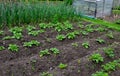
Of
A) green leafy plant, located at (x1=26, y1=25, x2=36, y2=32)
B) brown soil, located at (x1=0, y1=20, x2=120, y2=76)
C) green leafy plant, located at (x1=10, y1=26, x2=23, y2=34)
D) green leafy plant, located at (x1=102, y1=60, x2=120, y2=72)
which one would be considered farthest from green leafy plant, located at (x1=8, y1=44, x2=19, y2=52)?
green leafy plant, located at (x1=102, y1=60, x2=120, y2=72)

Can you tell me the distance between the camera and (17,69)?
4434 millimetres

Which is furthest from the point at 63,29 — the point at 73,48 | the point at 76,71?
the point at 76,71

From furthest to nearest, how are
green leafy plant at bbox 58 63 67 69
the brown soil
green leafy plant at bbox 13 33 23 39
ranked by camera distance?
green leafy plant at bbox 13 33 23 39 → green leafy plant at bbox 58 63 67 69 → the brown soil

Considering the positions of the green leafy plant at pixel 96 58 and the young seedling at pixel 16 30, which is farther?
the young seedling at pixel 16 30

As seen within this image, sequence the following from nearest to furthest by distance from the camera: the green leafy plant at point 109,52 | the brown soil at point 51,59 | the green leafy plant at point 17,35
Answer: the brown soil at point 51,59
the green leafy plant at point 109,52
the green leafy plant at point 17,35

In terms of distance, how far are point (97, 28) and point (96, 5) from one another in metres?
2.29

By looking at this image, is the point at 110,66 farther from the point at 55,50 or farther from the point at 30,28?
the point at 30,28

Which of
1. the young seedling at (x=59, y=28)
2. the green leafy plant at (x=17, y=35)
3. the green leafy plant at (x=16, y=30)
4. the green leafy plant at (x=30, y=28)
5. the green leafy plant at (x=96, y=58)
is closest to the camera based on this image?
the green leafy plant at (x=96, y=58)

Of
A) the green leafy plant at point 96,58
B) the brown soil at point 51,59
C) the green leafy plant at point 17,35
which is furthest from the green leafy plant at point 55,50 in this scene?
the green leafy plant at point 17,35

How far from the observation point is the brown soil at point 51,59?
4.44 meters

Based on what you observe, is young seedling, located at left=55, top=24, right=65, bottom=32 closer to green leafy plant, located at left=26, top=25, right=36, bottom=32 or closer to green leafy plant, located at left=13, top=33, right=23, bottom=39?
green leafy plant, located at left=26, top=25, right=36, bottom=32

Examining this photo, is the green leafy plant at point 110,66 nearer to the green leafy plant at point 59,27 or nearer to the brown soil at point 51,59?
the brown soil at point 51,59

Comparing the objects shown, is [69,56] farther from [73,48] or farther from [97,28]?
[97,28]

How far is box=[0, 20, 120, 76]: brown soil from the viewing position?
444cm
